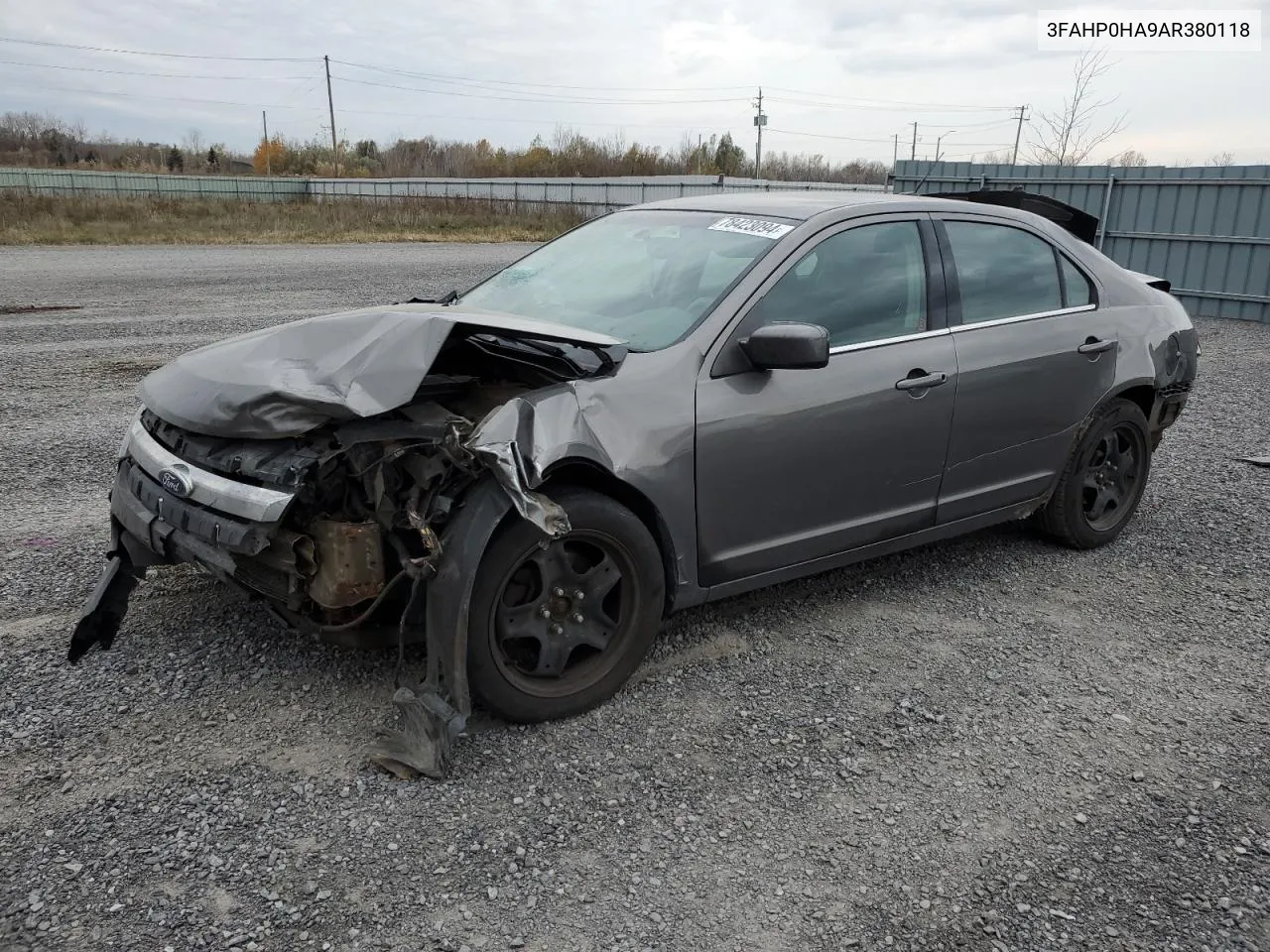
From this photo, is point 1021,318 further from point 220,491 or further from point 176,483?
point 176,483

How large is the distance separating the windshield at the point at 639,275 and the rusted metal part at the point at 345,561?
115 centimetres

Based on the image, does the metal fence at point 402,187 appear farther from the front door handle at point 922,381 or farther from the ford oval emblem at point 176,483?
the ford oval emblem at point 176,483

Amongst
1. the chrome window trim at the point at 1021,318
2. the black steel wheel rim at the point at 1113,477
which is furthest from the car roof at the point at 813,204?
the black steel wheel rim at the point at 1113,477

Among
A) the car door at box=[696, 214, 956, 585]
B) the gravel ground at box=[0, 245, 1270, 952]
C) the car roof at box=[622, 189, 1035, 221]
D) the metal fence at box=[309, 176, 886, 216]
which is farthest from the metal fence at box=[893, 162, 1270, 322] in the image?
the metal fence at box=[309, 176, 886, 216]

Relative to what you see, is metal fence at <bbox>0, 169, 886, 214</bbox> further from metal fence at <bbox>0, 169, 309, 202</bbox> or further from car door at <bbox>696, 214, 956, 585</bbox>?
car door at <bbox>696, 214, 956, 585</bbox>

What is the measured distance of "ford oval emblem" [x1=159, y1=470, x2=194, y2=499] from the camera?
3178mm

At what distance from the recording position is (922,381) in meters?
4.09

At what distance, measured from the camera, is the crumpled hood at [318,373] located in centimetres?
307

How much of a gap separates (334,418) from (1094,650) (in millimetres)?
3139

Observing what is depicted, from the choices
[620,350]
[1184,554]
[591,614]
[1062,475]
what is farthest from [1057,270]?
[591,614]

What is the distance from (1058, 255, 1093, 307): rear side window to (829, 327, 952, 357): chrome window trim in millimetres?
1035

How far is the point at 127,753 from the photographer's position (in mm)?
A: 3127

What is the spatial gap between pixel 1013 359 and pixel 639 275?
1.74 m

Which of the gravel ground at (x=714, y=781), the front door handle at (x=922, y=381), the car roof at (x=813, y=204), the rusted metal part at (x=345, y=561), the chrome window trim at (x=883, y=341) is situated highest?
the car roof at (x=813, y=204)
